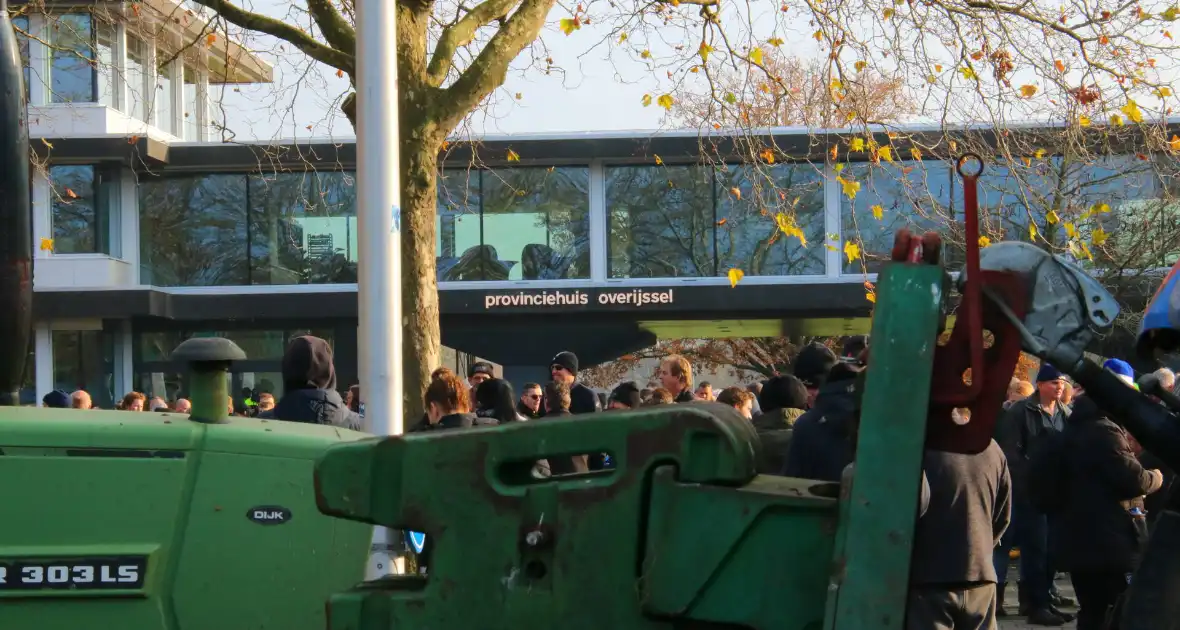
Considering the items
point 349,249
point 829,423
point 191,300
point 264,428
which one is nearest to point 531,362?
point 349,249

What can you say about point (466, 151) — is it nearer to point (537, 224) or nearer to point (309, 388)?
point (537, 224)

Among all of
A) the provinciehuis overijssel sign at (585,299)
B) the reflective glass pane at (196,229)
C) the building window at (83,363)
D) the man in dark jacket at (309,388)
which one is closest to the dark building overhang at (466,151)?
the reflective glass pane at (196,229)

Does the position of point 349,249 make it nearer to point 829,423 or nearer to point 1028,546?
point 1028,546

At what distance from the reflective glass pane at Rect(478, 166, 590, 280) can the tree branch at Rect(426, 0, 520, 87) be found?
15.6 metres

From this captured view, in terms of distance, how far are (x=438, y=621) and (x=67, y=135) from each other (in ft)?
85.1

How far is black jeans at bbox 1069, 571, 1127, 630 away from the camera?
7.64 metres

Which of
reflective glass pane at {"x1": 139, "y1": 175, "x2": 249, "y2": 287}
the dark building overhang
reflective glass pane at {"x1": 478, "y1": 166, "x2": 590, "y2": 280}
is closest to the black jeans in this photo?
the dark building overhang

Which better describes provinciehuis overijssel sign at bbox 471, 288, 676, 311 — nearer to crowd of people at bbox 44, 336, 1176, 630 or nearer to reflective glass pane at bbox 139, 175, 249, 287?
reflective glass pane at bbox 139, 175, 249, 287

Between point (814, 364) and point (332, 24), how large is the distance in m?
4.78

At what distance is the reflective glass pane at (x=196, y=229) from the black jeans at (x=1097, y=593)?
21.7 metres

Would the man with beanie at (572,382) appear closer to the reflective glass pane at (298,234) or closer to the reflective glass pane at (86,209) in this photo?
the reflective glass pane at (298,234)

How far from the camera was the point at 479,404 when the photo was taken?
30.0ft

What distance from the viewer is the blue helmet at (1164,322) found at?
11.8 feet

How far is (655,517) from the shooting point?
2918 mm
